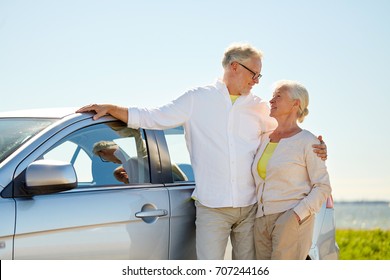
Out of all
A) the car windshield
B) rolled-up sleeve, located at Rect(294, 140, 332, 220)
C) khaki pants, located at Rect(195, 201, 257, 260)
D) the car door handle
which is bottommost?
khaki pants, located at Rect(195, 201, 257, 260)

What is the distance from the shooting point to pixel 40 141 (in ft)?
13.2

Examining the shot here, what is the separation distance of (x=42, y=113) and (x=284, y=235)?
5.78 feet

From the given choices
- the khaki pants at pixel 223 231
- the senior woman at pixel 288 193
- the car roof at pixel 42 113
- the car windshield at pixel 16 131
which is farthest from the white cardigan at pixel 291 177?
the car windshield at pixel 16 131

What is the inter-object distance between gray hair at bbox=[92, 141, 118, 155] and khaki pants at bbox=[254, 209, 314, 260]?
109 cm

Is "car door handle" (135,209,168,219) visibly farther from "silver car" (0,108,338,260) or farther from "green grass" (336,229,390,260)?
"green grass" (336,229,390,260)

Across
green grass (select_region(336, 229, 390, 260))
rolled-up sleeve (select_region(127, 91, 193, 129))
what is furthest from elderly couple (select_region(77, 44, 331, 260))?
green grass (select_region(336, 229, 390, 260))

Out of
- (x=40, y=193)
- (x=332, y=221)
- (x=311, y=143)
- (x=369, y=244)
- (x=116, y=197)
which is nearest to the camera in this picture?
(x=40, y=193)

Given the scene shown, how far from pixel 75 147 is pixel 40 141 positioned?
39 centimetres

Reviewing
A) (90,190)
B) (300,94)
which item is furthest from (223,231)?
(300,94)

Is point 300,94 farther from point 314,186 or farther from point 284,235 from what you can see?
point 284,235

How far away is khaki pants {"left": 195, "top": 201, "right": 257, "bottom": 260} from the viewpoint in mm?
4578

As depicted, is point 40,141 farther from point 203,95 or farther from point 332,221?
point 332,221

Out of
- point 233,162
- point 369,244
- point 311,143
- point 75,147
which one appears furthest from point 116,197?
point 369,244

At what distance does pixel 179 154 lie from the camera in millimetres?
5039
